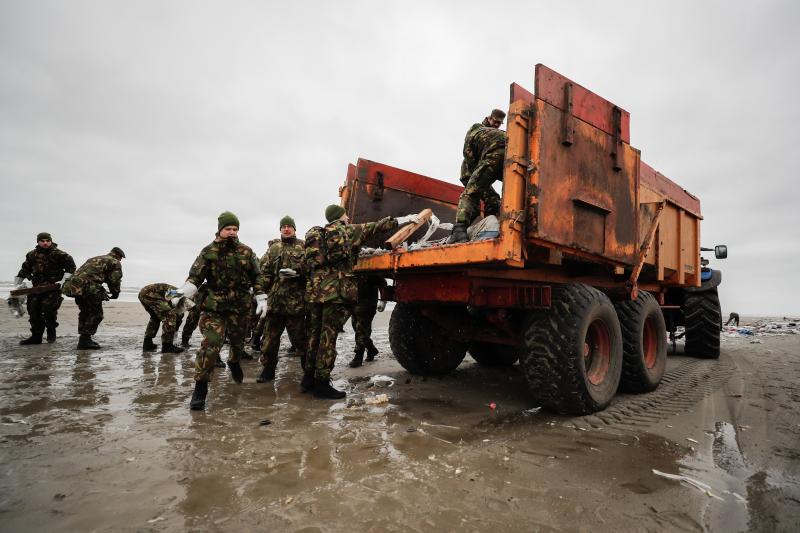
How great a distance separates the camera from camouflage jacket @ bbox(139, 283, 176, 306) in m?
6.10

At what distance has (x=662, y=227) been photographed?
475 cm

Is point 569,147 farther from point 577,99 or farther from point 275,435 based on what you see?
point 275,435

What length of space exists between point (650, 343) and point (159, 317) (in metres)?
7.03

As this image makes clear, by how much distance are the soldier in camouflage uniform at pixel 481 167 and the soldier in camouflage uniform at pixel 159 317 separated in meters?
4.94

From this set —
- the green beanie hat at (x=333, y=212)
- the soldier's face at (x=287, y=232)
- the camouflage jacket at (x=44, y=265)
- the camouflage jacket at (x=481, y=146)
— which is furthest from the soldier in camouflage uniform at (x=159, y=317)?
the camouflage jacket at (x=481, y=146)

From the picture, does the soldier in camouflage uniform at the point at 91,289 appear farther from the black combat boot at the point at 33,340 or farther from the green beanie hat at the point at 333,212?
the green beanie hat at the point at 333,212

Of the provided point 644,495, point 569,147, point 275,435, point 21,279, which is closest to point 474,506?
point 644,495

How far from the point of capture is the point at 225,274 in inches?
144

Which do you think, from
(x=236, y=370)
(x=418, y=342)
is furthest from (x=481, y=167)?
(x=236, y=370)

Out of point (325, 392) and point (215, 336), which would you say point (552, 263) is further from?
point (215, 336)

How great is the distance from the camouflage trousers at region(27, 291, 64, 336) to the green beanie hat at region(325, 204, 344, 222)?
19.5ft

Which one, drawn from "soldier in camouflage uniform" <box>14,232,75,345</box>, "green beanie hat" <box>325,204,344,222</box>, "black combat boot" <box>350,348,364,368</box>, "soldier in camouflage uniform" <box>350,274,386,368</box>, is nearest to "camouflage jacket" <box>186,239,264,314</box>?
"green beanie hat" <box>325,204,344,222</box>

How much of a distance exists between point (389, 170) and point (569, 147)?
227 cm

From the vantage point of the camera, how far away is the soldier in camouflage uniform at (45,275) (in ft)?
21.4
